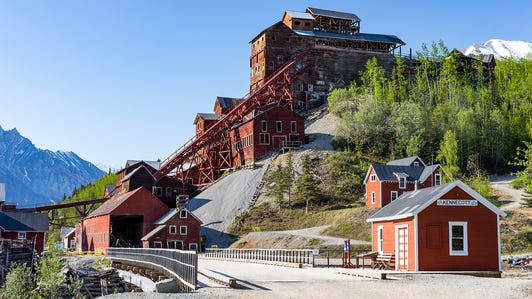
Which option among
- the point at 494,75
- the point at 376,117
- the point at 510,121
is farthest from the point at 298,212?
the point at 494,75

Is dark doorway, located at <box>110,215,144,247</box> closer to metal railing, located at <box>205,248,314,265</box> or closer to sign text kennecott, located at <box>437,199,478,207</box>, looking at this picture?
metal railing, located at <box>205,248,314,265</box>

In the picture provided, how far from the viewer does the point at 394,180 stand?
67750mm

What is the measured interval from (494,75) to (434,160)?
2798 centimetres

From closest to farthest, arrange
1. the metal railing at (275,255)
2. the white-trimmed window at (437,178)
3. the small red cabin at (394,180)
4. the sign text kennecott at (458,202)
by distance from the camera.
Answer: the sign text kennecott at (458,202)
the metal railing at (275,255)
the small red cabin at (394,180)
the white-trimmed window at (437,178)

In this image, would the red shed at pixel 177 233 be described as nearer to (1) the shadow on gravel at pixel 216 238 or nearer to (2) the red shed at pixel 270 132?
(1) the shadow on gravel at pixel 216 238

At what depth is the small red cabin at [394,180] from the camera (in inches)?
2643

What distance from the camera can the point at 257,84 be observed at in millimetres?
103250

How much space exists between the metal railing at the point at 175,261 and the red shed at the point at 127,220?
1941cm

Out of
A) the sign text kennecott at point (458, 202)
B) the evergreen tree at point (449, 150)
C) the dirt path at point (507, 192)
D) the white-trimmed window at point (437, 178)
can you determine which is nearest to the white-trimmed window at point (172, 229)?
the white-trimmed window at point (437, 178)

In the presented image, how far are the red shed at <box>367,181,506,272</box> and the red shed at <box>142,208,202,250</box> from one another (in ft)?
127

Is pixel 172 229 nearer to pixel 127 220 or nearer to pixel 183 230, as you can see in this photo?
pixel 183 230

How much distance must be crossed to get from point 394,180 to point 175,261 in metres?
42.2

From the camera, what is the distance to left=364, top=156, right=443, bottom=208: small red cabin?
67125 mm

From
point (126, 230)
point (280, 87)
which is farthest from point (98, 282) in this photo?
point (280, 87)
